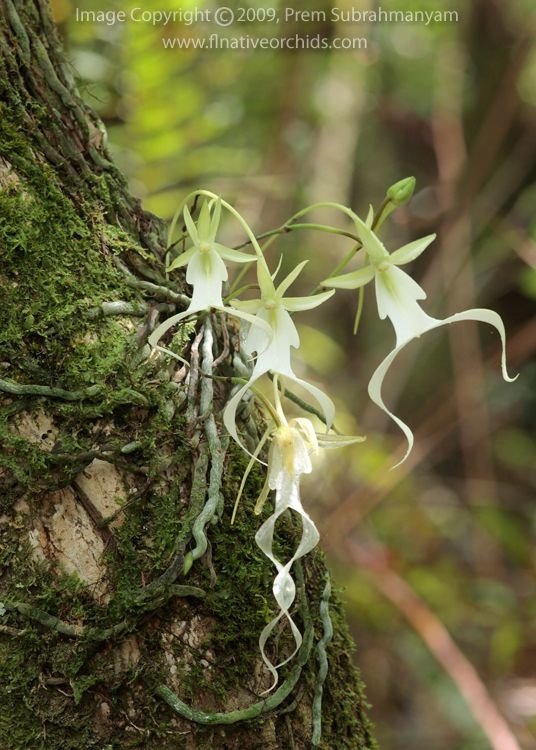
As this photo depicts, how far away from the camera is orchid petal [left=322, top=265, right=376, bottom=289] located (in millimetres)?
619

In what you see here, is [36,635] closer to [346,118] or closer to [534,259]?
[534,259]

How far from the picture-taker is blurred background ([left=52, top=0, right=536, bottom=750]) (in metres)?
1.86

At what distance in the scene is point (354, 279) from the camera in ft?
2.07

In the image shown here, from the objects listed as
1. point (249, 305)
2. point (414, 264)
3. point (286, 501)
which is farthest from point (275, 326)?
point (414, 264)

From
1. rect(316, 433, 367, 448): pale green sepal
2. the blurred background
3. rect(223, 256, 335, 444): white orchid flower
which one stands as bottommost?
rect(316, 433, 367, 448): pale green sepal

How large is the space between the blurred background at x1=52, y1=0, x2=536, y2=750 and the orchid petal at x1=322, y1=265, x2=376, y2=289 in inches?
46.5

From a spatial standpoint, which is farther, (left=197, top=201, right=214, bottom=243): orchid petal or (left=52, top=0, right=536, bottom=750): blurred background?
(left=52, top=0, right=536, bottom=750): blurred background

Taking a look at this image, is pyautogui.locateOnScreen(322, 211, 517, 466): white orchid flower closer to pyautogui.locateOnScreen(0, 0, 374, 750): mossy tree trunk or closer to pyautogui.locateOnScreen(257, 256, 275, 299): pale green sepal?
pyautogui.locateOnScreen(257, 256, 275, 299): pale green sepal

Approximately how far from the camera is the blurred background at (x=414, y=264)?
1.86 m

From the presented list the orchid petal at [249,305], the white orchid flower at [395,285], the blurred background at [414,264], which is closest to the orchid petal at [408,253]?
the white orchid flower at [395,285]

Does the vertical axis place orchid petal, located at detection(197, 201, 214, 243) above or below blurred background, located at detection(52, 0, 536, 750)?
below

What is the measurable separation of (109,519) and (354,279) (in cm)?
27

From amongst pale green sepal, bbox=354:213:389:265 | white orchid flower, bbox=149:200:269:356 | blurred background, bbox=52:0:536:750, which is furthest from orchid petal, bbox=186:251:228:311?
blurred background, bbox=52:0:536:750

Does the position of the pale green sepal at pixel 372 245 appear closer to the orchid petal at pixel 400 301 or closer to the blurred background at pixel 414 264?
the orchid petal at pixel 400 301
